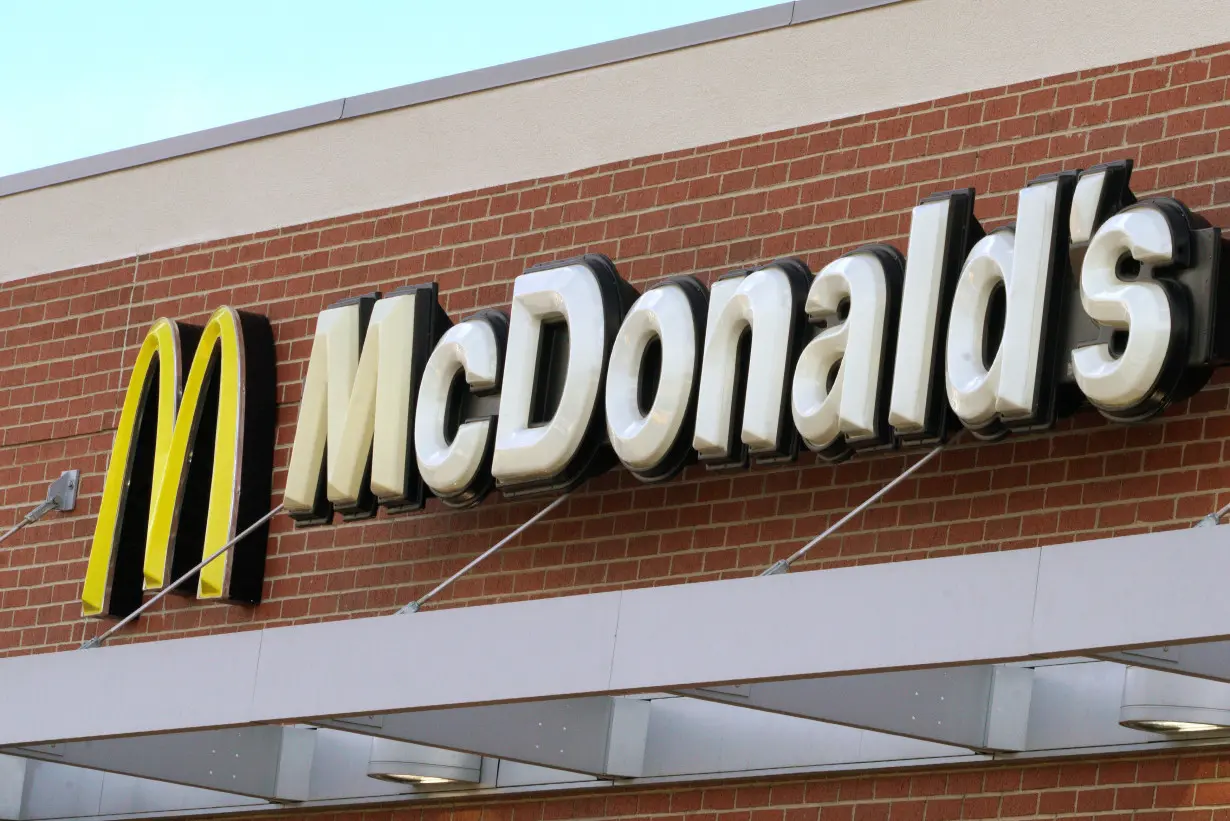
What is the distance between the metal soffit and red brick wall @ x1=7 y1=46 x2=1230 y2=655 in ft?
2.37

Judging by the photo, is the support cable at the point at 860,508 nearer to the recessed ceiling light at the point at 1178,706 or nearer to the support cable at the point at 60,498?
the recessed ceiling light at the point at 1178,706

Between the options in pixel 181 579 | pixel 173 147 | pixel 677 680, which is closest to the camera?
pixel 677 680

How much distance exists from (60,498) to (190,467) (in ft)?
3.93

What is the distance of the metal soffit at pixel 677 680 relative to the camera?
7363 mm

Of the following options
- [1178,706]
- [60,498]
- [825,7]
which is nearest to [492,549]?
[825,7]

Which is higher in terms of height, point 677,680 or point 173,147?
point 173,147

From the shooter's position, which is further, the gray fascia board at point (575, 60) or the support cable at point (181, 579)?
the support cable at point (181, 579)

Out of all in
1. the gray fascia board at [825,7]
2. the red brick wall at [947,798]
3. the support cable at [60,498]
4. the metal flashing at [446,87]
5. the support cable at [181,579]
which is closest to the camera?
the red brick wall at [947,798]

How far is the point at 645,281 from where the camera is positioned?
11344 mm

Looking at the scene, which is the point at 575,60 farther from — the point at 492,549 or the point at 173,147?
the point at 173,147

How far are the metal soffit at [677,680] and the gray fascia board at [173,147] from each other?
11.5ft

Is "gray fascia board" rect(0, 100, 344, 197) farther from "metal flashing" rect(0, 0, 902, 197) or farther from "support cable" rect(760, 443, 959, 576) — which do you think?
"support cable" rect(760, 443, 959, 576)

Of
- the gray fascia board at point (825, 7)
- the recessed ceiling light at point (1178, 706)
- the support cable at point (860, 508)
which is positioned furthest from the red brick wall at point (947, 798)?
the gray fascia board at point (825, 7)

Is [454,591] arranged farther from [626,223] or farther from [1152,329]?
[1152,329]
